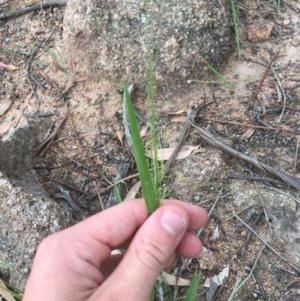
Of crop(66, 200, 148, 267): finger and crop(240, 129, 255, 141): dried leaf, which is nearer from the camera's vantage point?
crop(66, 200, 148, 267): finger

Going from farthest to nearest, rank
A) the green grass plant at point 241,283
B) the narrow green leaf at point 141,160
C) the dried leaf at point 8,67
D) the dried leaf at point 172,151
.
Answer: the dried leaf at point 8,67 < the dried leaf at point 172,151 < the green grass plant at point 241,283 < the narrow green leaf at point 141,160

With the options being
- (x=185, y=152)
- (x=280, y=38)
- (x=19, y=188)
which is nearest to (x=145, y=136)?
(x=185, y=152)

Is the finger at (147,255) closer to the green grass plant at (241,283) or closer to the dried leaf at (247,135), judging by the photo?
the green grass plant at (241,283)

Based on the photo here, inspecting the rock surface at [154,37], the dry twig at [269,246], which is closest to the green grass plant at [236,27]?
the rock surface at [154,37]

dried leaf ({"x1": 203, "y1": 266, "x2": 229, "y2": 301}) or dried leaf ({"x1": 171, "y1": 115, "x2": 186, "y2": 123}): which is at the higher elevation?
dried leaf ({"x1": 171, "y1": 115, "x2": 186, "y2": 123})

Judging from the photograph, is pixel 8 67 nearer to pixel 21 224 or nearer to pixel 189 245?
pixel 21 224

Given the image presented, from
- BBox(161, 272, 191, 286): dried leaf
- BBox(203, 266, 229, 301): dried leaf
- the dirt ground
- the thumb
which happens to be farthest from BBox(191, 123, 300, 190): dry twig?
the thumb

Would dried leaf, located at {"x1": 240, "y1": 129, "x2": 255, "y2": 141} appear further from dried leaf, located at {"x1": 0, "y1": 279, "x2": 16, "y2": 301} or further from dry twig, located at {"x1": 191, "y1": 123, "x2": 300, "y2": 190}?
dried leaf, located at {"x1": 0, "y1": 279, "x2": 16, "y2": 301}
